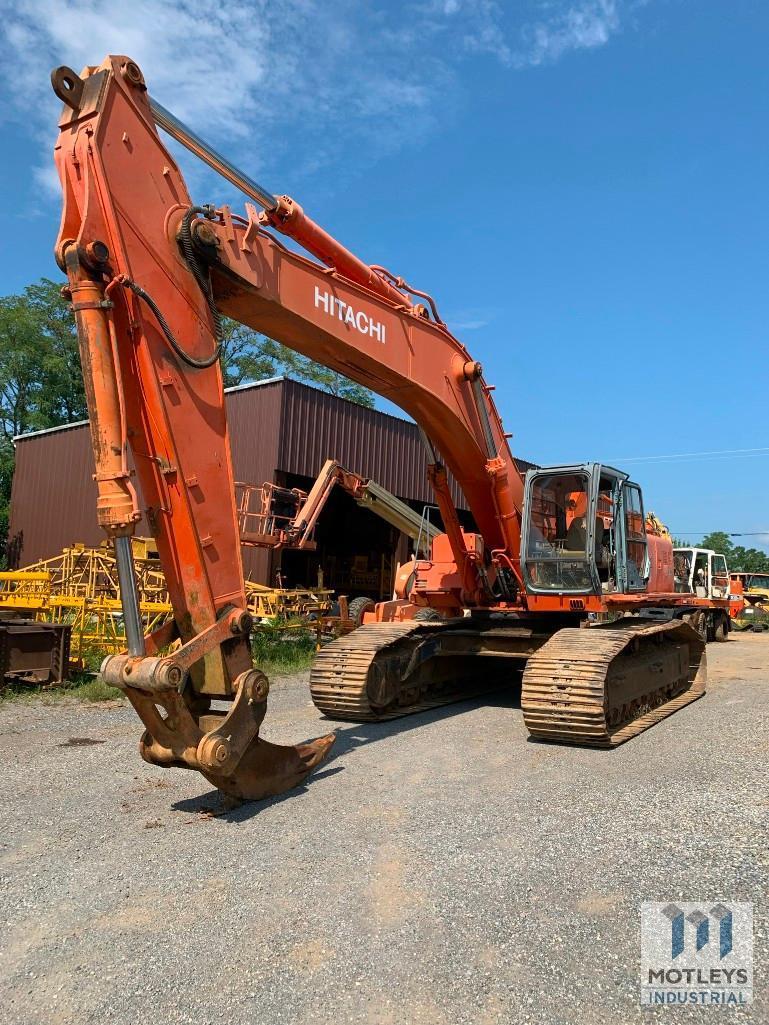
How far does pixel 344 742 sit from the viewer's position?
7285 mm

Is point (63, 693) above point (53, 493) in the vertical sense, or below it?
below

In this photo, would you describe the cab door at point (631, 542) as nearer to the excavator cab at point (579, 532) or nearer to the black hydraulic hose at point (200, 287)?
the excavator cab at point (579, 532)

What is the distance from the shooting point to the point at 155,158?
540 centimetres

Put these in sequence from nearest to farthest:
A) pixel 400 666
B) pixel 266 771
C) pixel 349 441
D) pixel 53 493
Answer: pixel 266 771
pixel 400 666
pixel 349 441
pixel 53 493

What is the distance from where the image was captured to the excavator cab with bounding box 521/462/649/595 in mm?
8742

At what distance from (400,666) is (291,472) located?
12.0 metres

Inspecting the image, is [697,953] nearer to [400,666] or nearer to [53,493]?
[400,666]

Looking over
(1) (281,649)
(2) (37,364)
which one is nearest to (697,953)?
(1) (281,649)

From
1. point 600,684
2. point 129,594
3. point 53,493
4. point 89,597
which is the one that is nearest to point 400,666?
point 600,684

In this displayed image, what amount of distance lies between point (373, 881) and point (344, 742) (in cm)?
319

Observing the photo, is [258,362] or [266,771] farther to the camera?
[258,362]

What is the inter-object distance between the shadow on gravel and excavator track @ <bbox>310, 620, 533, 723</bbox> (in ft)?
0.46

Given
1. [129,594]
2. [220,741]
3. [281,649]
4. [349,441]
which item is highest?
[349,441]

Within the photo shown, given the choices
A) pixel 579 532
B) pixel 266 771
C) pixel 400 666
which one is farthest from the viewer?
pixel 579 532
